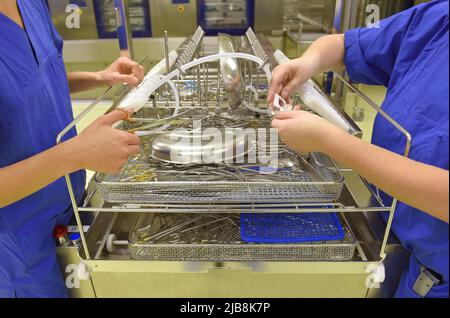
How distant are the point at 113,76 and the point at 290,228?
638 mm

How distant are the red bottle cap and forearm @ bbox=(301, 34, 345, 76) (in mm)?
669

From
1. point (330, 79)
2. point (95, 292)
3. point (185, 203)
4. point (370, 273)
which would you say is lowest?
point (95, 292)

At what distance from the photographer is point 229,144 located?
2.23 ft

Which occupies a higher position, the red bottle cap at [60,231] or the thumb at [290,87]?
the thumb at [290,87]

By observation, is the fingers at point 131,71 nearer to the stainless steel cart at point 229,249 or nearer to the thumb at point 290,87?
the stainless steel cart at point 229,249

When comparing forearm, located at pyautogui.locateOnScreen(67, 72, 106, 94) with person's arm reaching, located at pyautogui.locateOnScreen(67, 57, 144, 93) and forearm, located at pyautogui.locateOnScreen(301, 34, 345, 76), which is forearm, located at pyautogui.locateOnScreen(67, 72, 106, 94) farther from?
forearm, located at pyautogui.locateOnScreen(301, 34, 345, 76)

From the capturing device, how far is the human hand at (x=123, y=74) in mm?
946

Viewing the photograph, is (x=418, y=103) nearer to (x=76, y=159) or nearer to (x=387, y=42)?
(x=387, y=42)

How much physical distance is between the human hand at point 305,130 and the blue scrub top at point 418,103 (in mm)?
132

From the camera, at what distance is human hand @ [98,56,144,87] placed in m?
0.95

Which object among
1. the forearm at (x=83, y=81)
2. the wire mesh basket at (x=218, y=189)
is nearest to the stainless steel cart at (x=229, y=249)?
the wire mesh basket at (x=218, y=189)
